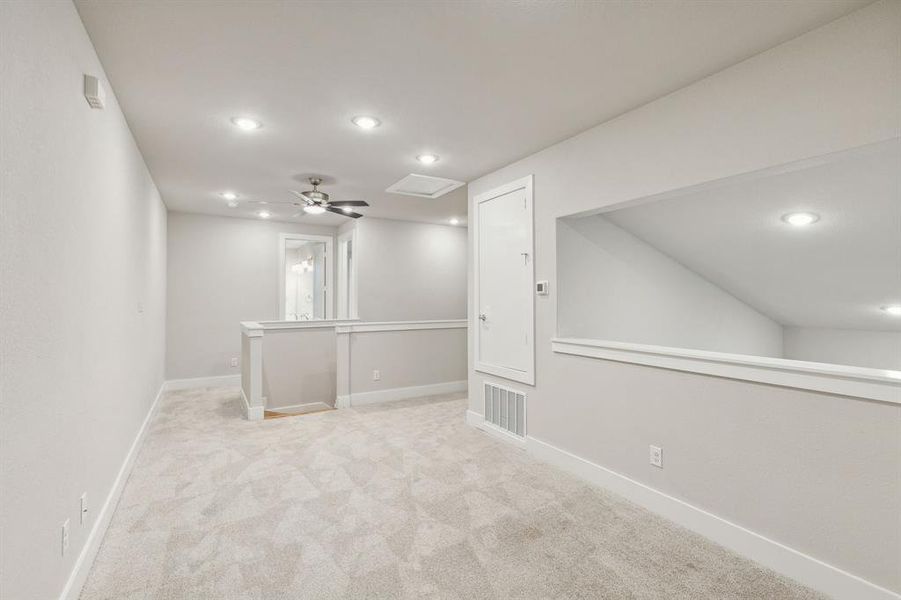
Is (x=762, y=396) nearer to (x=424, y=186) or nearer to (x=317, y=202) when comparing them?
(x=424, y=186)

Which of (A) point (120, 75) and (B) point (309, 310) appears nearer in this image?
(A) point (120, 75)

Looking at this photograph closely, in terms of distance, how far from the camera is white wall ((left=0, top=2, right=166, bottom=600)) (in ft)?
4.05

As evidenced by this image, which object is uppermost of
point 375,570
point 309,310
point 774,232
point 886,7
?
point 886,7

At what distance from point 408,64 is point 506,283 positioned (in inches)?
83.5

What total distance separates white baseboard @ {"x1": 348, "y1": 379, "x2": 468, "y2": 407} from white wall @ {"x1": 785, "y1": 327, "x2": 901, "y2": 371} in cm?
409

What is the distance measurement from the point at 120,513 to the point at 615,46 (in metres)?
Result: 3.76

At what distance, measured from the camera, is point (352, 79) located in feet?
7.88

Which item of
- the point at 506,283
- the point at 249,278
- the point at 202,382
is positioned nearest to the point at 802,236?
the point at 506,283

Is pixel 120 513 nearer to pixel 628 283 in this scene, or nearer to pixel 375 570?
pixel 375 570

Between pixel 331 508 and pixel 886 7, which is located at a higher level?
pixel 886 7

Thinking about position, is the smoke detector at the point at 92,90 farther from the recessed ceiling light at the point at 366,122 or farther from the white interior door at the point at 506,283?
the white interior door at the point at 506,283

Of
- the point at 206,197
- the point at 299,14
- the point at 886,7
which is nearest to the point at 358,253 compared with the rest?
the point at 206,197

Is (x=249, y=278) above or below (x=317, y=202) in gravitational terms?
below

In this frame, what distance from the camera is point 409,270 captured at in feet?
22.0
